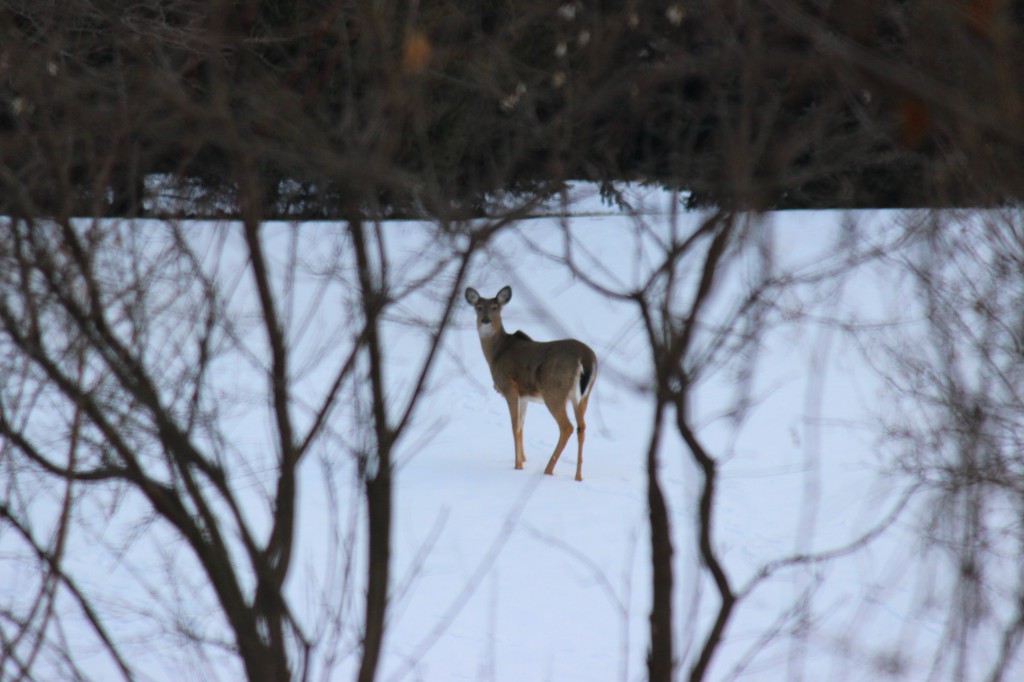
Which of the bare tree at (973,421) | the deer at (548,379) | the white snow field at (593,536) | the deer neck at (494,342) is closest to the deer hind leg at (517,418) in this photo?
the deer at (548,379)

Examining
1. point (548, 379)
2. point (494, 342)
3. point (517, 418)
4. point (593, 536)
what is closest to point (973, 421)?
point (593, 536)

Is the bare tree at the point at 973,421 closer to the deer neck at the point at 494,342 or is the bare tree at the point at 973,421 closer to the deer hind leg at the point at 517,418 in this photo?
the deer hind leg at the point at 517,418

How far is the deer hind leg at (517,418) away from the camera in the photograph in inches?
426

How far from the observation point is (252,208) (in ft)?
9.84

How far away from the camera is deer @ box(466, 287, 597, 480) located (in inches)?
426

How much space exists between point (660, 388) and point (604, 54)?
39.0 inches

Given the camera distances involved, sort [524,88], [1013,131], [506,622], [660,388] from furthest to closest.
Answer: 1. [506,622]
2. [524,88]
3. [660,388]
4. [1013,131]

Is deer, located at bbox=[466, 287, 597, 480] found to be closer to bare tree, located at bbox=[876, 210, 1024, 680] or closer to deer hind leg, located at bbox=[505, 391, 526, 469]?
deer hind leg, located at bbox=[505, 391, 526, 469]

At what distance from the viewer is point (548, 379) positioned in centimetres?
1107

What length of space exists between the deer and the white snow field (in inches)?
14.9

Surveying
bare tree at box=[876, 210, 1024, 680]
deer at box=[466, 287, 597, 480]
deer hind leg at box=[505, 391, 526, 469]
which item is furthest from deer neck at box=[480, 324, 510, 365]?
bare tree at box=[876, 210, 1024, 680]

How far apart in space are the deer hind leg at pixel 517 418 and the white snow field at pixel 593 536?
0.74 ft

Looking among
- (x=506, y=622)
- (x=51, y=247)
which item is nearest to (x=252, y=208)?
(x=51, y=247)

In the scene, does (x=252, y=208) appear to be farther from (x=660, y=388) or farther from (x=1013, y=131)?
(x=1013, y=131)
